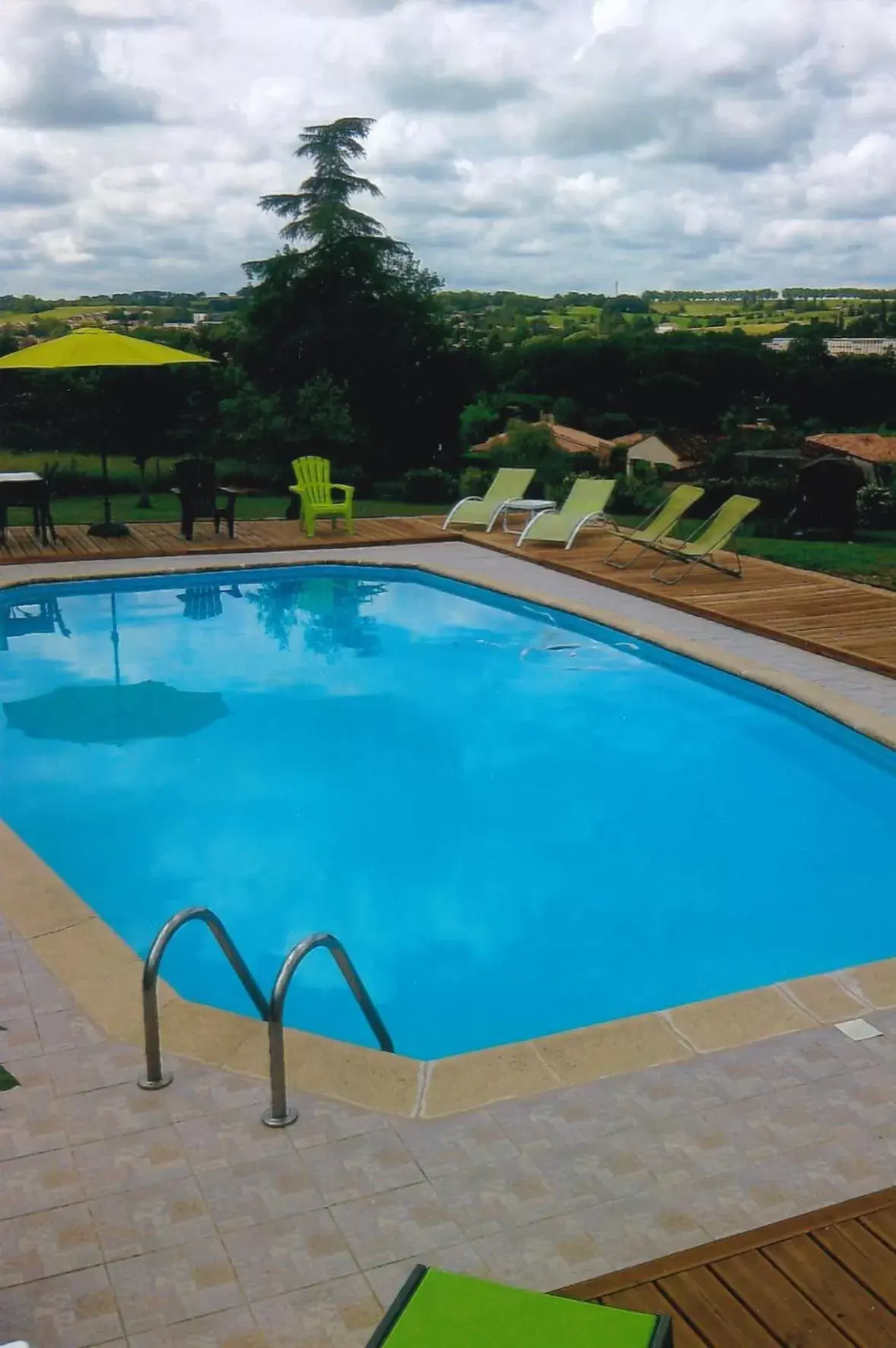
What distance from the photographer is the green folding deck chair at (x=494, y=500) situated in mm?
12508

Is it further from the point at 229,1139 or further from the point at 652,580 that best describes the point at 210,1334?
the point at 652,580

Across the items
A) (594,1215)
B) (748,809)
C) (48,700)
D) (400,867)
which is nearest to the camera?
(594,1215)

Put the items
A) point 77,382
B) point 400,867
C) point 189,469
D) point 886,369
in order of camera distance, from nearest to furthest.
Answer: point 400,867 < point 189,469 < point 77,382 < point 886,369

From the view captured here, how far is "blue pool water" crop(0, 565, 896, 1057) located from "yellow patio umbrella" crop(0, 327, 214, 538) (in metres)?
2.57

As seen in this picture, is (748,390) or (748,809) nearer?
(748,809)

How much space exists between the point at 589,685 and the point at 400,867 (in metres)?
2.85

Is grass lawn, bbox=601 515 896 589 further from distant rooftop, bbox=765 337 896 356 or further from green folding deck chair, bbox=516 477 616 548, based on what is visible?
distant rooftop, bbox=765 337 896 356

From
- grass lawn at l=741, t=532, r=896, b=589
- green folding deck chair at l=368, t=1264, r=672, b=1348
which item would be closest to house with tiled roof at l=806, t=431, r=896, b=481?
grass lawn at l=741, t=532, r=896, b=589

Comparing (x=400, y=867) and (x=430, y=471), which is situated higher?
(x=430, y=471)

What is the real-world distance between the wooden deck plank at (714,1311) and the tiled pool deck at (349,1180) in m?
0.15

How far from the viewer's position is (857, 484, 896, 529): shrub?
13.8m

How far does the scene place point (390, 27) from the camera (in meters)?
13.8

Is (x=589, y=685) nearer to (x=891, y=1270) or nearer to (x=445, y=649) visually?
(x=445, y=649)

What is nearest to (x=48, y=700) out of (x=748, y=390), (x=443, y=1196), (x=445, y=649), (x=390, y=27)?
(x=445, y=649)
